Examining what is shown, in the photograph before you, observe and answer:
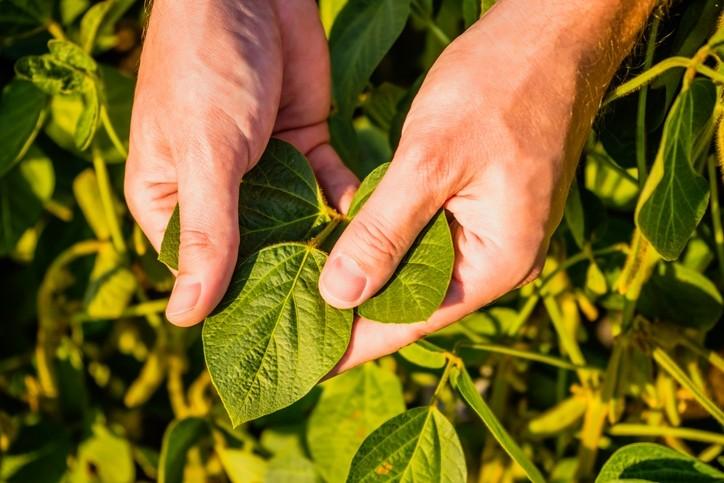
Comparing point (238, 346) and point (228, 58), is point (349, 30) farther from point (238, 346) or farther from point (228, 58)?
point (238, 346)

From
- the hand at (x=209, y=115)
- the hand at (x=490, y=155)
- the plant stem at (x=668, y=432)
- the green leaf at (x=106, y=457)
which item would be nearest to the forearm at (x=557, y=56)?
the hand at (x=490, y=155)

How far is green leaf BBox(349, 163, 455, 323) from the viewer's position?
741mm

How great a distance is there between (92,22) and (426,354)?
554mm

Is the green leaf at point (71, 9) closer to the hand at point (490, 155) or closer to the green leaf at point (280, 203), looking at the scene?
the green leaf at point (280, 203)

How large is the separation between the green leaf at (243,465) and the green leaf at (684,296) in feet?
1.84

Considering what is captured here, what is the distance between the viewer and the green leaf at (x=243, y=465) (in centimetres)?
125

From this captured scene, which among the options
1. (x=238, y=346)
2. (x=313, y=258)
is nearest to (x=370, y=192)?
(x=313, y=258)

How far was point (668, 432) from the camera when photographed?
38.4 inches

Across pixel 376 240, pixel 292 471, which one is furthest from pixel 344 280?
pixel 292 471

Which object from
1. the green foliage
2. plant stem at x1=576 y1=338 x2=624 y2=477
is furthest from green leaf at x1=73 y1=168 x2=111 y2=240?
plant stem at x1=576 y1=338 x2=624 y2=477

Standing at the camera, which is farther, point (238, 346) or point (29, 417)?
point (29, 417)

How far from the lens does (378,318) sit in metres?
0.77

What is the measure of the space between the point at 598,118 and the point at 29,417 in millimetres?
973

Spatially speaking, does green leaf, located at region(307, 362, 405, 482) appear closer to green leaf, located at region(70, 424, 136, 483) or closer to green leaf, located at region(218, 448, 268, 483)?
green leaf, located at region(218, 448, 268, 483)
